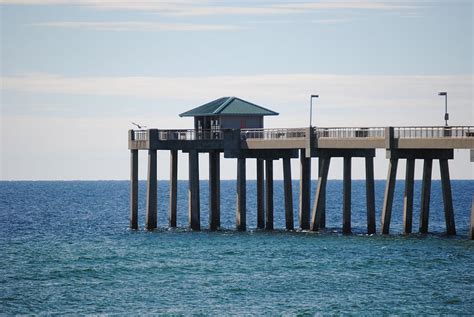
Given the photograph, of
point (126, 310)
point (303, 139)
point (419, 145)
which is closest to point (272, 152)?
point (303, 139)

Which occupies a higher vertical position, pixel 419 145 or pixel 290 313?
pixel 419 145

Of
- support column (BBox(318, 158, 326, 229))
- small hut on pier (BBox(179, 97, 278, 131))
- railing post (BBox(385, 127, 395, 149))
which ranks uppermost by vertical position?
small hut on pier (BBox(179, 97, 278, 131))

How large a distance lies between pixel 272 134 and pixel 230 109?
6.21 metres

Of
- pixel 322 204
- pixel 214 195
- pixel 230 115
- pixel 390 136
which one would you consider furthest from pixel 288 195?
pixel 390 136

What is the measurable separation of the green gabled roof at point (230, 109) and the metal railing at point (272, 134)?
2669mm

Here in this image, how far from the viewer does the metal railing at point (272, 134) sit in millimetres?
78438

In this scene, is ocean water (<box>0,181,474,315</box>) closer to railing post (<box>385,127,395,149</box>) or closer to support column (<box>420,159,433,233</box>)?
support column (<box>420,159,433,233</box>)

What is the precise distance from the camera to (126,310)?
48.2 m

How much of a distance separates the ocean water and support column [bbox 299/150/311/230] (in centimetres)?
132

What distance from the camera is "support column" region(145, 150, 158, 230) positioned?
80.9m

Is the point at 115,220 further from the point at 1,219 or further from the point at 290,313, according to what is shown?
the point at 290,313

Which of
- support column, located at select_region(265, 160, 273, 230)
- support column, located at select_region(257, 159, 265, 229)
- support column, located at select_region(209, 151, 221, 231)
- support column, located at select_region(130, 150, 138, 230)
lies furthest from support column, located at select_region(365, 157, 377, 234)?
support column, located at select_region(130, 150, 138, 230)

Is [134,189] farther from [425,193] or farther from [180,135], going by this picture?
[425,193]

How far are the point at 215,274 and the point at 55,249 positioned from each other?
17.5 meters
